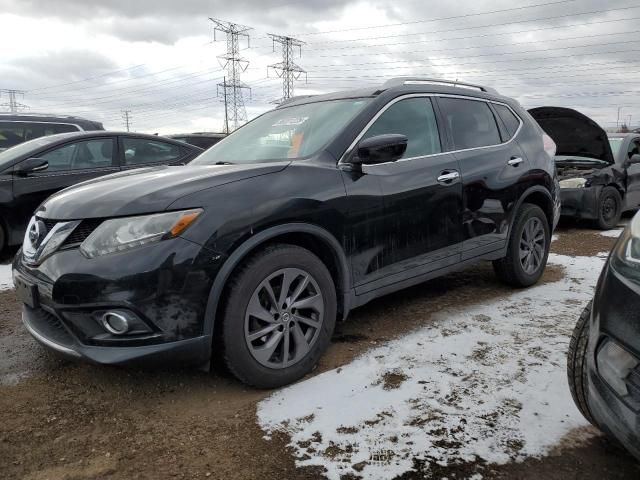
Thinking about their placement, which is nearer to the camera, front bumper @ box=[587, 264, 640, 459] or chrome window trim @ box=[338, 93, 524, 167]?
front bumper @ box=[587, 264, 640, 459]

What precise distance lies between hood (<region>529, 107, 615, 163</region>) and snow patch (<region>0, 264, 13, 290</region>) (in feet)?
25.0

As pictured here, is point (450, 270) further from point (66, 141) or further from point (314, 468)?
point (66, 141)

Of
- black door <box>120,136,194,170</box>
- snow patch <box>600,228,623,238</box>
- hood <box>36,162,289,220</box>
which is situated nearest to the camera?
hood <box>36,162,289,220</box>

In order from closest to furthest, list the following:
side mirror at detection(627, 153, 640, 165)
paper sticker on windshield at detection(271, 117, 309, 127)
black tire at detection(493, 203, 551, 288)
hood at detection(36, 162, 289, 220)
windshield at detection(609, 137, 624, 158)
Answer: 1. hood at detection(36, 162, 289, 220)
2. paper sticker on windshield at detection(271, 117, 309, 127)
3. black tire at detection(493, 203, 551, 288)
4. side mirror at detection(627, 153, 640, 165)
5. windshield at detection(609, 137, 624, 158)

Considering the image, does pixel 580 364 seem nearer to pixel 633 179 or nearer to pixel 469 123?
pixel 469 123

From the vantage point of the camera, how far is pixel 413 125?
12.5 feet

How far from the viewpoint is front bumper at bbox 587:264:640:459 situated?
1719mm

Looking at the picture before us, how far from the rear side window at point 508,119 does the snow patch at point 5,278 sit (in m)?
4.76

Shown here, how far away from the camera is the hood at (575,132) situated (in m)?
8.45

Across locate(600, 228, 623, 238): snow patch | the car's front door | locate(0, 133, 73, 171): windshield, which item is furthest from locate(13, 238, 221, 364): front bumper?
the car's front door

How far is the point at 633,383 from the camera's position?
5.66 ft

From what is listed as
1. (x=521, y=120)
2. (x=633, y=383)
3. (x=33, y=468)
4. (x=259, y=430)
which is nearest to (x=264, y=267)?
(x=259, y=430)

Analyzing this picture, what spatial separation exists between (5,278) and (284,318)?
381 cm

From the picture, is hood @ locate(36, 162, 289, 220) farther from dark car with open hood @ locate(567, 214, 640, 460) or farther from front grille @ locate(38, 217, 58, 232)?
dark car with open hood @ locate(567, 214, 640, 460)
